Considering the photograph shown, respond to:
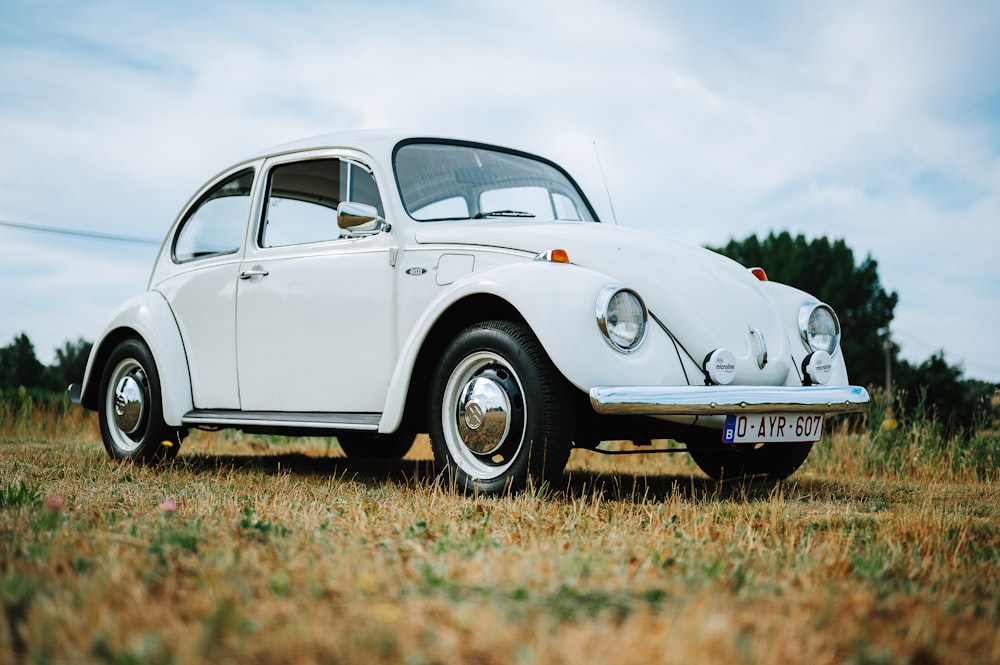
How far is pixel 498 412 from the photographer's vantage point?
→ 4.05m

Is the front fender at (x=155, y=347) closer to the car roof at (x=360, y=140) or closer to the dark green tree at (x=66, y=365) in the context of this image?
the car roof at (x=360, y=140)

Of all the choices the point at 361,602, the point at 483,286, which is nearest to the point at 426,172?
the point at 483,286

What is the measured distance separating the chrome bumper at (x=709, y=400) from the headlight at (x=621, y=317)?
0.78 feet

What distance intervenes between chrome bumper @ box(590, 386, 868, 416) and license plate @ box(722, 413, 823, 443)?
0.06m

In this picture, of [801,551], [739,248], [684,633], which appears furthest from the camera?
[739,248]

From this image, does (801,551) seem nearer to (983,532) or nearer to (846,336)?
(983,532)

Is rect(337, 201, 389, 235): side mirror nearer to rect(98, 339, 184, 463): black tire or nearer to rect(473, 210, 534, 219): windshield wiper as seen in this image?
rect(473, 210, 534, 219): windshield wiper

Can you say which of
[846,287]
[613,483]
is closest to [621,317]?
[613,483]

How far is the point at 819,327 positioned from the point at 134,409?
4.29 meters

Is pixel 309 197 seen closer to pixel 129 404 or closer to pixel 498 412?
pixel 129 404

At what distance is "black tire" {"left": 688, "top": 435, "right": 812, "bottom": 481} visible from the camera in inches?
200

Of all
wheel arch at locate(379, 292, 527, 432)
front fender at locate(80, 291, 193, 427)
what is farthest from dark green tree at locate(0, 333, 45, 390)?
wheel arch at locate(379, 292, 527, 432)

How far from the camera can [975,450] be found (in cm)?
668

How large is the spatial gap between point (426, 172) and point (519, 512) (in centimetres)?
235
